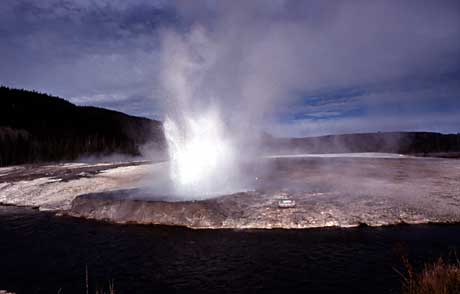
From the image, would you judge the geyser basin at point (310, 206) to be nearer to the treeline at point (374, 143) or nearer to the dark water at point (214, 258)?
the dark water at point (214, 258)

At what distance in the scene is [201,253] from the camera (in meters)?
14.7

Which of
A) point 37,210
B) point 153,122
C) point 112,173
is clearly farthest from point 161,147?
point 37,210

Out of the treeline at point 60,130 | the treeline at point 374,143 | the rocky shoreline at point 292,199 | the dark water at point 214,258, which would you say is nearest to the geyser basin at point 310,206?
the rocky shoreline at point 292,199

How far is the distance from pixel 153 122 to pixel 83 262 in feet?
534

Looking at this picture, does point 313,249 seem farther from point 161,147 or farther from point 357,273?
point 161,147

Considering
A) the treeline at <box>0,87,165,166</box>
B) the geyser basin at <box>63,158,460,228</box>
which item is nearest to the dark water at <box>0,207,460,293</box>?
the geyser basin at <box>63,158,460,228</box>

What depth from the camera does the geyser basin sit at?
62.0 feet

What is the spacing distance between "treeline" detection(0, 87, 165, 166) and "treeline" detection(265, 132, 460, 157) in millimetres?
60568

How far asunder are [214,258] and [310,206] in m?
8.83

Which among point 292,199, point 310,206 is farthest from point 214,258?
point 292,199

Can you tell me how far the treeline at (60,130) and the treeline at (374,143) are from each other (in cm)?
6057

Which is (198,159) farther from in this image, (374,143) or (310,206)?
(374,143)

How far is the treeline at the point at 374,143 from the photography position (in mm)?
106125

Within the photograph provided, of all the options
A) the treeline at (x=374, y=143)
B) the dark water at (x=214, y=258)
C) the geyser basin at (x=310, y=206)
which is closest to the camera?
the dark water at (x=214, y=258)
